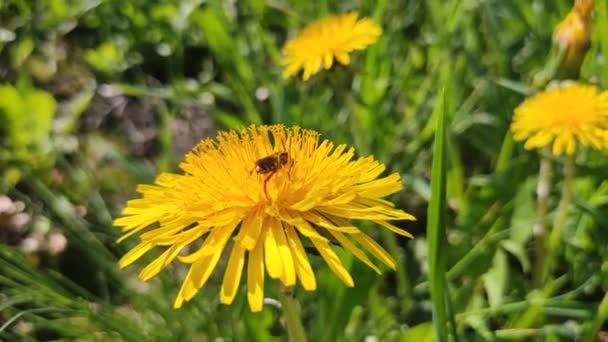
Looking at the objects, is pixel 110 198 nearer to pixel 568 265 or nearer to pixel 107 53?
pixel 107 53

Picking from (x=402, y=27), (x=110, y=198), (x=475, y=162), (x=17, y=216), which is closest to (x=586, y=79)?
(x=475, y=162)

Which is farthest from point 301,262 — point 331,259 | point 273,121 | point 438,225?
point 273,121

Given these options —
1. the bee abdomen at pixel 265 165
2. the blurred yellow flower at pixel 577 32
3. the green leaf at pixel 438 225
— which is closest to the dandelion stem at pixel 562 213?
the blurred yellow flower at pixel 577 32

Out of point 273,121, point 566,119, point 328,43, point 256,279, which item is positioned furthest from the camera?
point 273,121

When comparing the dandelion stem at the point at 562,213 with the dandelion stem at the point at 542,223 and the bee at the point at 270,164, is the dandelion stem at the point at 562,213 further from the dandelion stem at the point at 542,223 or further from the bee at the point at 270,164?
the bee at the point at 270,164

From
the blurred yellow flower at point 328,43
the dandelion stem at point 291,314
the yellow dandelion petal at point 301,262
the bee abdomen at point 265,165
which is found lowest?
the dandelion stem at point 291,314

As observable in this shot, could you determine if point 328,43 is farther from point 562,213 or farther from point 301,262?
point 301,262

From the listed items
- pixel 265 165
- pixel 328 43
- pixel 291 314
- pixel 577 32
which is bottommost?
pixel 291 314
